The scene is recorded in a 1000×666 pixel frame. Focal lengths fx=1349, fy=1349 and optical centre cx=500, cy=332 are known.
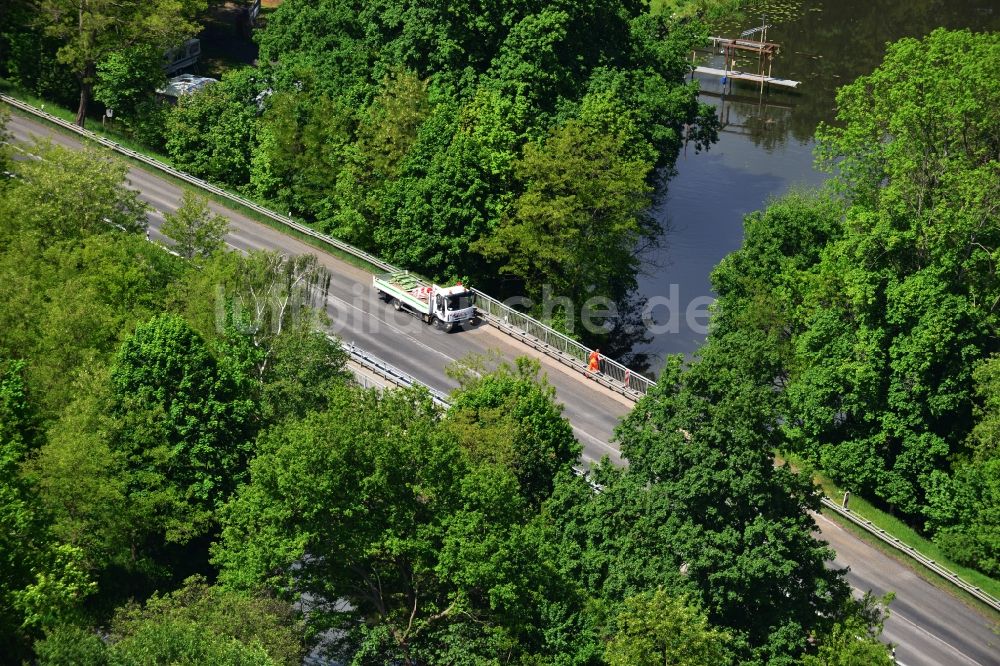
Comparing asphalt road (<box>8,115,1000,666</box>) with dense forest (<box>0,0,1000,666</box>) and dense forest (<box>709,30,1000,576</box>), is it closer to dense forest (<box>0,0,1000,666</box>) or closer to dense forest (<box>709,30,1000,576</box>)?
dense forest (<box>0,0,1000,666</box>)

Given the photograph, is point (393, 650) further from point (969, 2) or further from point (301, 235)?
point (969, 2)

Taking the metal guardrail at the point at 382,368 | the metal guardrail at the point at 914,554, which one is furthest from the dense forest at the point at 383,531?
the metal guardrail at the point at 914,554

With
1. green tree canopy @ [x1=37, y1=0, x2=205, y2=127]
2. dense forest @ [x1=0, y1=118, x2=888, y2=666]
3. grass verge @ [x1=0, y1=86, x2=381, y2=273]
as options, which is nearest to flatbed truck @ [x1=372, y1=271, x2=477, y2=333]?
grass verge @ [x1=0, y1=86, x2=381, y2=273]

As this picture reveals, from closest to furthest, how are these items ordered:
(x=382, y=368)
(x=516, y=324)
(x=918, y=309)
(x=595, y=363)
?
(x=918, y=309) → (x=382, y=368) → (x=595, y=363) → (x=516, y=324)

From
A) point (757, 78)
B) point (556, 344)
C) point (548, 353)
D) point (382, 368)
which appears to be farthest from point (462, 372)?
point (757, 78)

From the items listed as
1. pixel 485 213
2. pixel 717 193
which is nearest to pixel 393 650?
pixel 485 213

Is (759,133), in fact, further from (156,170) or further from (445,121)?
(156,170)

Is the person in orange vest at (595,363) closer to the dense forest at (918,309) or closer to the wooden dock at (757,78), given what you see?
the dense forest at (918,309)
